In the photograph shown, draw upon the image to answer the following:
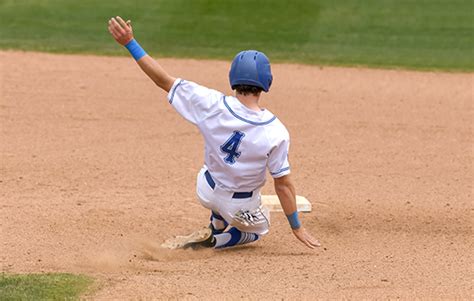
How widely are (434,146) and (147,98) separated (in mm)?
3908

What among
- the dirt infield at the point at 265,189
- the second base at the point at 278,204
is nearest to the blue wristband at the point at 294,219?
the dirt infield at the point at 265,189

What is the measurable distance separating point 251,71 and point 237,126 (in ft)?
1.36

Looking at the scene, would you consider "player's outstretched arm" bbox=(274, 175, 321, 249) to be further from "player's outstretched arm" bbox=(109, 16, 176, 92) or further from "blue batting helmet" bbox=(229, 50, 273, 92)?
"player's outstretched arm" bbox=(109, 16, 176, 92)

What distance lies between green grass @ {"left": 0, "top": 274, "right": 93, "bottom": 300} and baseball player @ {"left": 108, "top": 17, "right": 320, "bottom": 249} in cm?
137

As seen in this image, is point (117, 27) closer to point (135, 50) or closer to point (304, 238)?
point (135, 50)

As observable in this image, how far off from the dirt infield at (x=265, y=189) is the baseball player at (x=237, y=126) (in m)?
0.54

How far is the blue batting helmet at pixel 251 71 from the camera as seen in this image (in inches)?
274

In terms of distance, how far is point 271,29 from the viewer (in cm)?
1650

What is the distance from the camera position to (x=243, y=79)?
6.98 meters

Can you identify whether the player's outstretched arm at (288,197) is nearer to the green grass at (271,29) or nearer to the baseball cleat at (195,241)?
the baseball cleat at (195,241)

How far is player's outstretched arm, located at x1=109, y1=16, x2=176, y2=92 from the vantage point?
6.88 meters

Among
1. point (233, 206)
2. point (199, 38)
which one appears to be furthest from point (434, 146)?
point (199, 38)

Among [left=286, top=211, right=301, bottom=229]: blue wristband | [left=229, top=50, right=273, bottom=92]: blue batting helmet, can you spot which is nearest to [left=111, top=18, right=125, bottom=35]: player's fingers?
[left=229, top=50, right=273, bottom=92]: blue batting helmet

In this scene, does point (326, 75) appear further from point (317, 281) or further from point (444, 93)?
point (317, 281)
